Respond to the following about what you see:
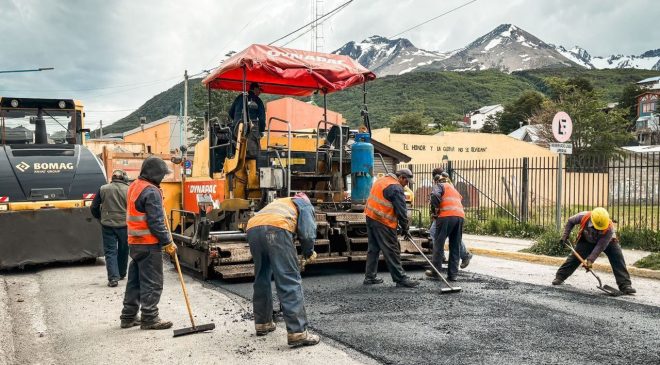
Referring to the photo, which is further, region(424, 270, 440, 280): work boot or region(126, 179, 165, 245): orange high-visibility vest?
region(424, 270, 440, 280): work boot

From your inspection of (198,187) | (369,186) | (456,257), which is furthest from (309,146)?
(456,257)

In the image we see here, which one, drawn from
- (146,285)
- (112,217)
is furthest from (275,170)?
(146,285)

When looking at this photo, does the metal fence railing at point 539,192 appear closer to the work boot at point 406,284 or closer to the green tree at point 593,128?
the work boot at point 406,284

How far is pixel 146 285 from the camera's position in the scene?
5680mm

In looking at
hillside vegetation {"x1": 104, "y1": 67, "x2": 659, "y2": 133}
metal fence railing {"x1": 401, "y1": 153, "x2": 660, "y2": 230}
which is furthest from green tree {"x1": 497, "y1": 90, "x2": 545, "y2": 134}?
metal fence railing {"x1": 401, "y1": 153, "x2": 660, "y2": 230}

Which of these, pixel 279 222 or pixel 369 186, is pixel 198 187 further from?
pixel 279 222

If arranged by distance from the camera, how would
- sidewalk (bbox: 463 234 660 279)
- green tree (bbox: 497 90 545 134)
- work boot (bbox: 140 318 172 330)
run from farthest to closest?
green tree (bbox: 497 90 545 134) → sidewalk (bbox: 463 234 660 279) → work boot (bbox: 140 318 172 330)

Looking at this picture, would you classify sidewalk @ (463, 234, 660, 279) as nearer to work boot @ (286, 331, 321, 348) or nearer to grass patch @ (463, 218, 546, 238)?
grass patch @ (463, 218, 546, 238)

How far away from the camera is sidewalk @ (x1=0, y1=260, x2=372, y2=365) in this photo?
15.5 feet

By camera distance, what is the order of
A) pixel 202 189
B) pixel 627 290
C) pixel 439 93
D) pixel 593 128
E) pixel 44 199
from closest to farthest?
pixel 627 290
pixel 44 199
pixel 202 189
pixel 593 128
pixel 439 93

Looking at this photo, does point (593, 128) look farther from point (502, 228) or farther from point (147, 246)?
point (147, 246)

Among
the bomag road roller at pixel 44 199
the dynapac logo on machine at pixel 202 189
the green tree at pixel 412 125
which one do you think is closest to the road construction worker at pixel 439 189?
the dynapac logo on machine at pixel 202 189

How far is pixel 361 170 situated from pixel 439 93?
101m

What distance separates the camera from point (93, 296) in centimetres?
722
